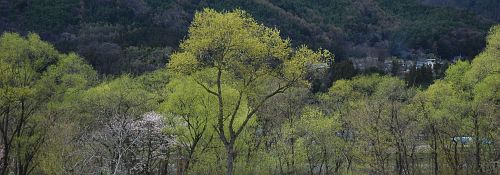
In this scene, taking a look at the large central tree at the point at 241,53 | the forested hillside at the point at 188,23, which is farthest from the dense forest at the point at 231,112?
the forested hillside at the point at 188,23

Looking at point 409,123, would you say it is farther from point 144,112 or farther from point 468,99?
point 144,112

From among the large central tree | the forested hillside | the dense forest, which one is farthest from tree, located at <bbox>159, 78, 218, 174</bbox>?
the forested hillside

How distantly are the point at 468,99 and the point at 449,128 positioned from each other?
2596 millimetres

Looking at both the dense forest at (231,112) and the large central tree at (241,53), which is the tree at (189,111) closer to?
the dense forest at (231,112)

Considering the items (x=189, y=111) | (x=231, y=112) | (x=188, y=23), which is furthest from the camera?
(x=188, y=23)

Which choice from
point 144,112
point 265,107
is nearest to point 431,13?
point 265,107

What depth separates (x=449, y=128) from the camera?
127ft

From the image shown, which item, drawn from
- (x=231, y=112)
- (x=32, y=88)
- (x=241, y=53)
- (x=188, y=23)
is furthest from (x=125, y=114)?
(x=188, y=23)

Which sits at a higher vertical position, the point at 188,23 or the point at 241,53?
the point at 188,23

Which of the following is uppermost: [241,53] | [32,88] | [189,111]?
[241,53]

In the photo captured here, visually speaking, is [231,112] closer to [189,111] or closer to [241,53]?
[189,111]

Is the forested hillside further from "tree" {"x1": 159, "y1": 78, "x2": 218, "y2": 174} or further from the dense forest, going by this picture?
"tree" {"x1": 159, "y1": 78, "x2": 218, "y2": 174}

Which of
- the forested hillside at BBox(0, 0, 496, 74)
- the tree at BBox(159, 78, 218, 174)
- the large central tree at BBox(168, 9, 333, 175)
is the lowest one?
the tree at BBox(159, 78, 218, 174)

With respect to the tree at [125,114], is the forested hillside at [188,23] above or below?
above
